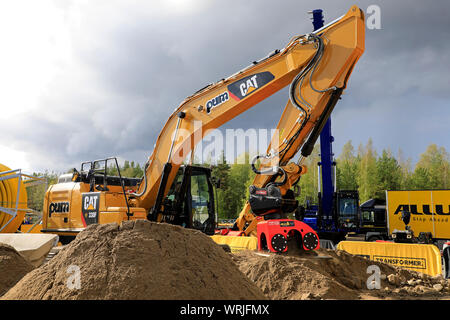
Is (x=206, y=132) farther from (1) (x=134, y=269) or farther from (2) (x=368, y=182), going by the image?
(2) (x=368, y=182)

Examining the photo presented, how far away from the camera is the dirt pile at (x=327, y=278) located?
5023 millimetres

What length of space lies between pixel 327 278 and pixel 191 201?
4.85 metres

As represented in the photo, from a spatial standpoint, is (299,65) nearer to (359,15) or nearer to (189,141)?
(359,15)

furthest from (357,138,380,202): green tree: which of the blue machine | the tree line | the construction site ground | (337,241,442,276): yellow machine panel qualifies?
the construction site ground

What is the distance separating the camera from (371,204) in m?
22.5

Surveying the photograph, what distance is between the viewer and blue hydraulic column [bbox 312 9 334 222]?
15633 mm

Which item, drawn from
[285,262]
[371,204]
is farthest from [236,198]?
[285,262]

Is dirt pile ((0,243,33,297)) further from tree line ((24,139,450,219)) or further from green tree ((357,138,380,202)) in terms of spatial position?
green tree ((357,138,380,202))

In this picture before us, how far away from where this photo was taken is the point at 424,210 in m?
19.1

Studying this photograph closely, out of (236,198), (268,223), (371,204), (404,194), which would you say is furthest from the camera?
(236,198)

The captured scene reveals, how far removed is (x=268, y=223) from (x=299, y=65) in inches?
164

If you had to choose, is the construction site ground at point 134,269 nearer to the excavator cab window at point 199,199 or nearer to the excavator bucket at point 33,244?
the excavator bucket at point 33,244

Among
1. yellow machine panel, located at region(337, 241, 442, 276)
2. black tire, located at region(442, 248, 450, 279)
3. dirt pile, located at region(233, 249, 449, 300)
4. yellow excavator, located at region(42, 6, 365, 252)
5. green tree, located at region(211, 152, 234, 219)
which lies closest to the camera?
dirt pile, located at region(233, 249, 449, 300)

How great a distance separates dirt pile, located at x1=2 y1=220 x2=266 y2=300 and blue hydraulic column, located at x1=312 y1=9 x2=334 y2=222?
12.7 meters
